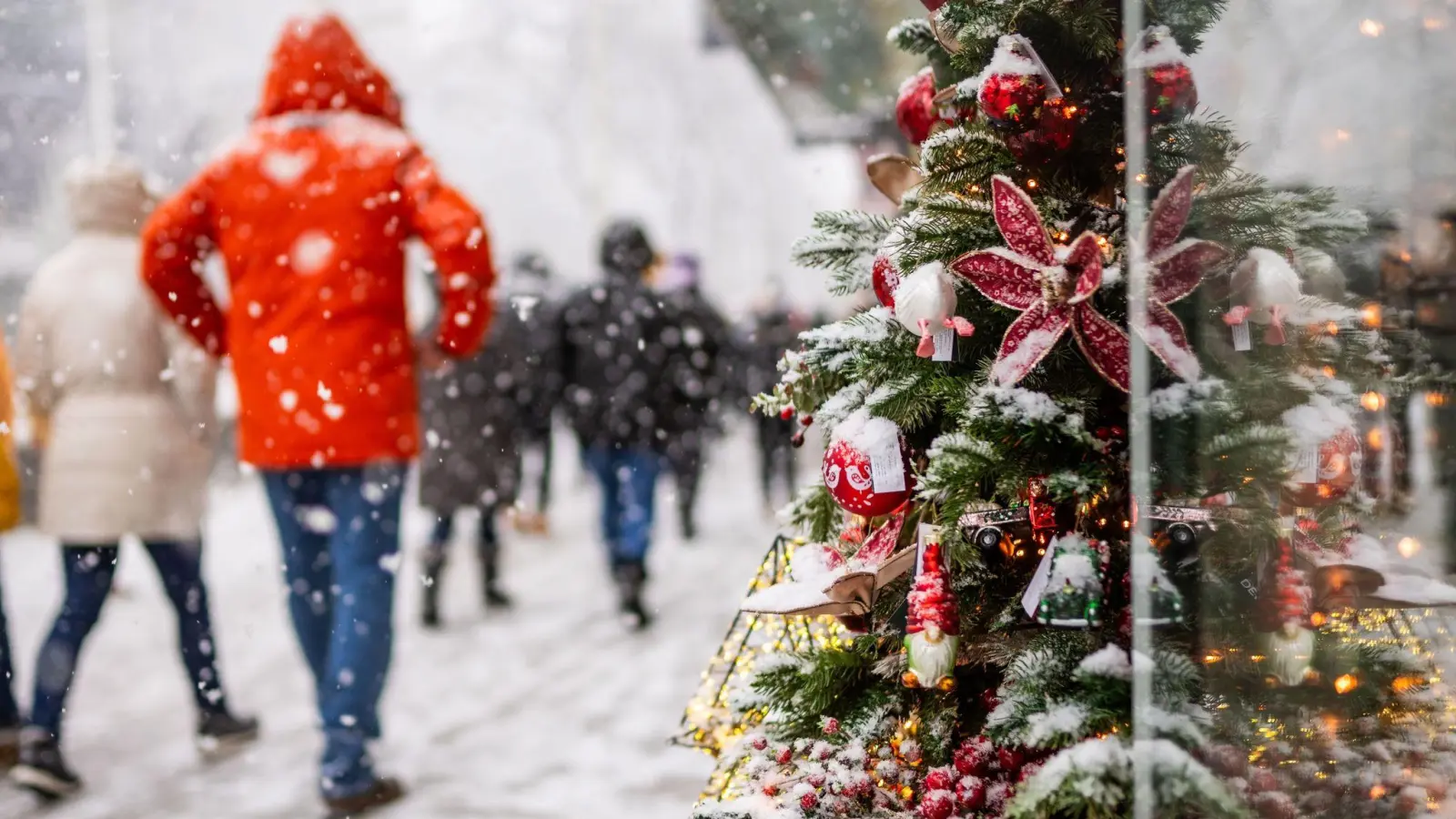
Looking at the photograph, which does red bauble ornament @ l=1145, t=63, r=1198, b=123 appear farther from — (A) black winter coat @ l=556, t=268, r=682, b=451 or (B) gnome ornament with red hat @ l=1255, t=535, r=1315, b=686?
(A) black winter coat @ l=556, t=268, r=682, b=451

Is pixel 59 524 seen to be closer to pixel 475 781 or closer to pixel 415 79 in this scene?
pixel 475 781

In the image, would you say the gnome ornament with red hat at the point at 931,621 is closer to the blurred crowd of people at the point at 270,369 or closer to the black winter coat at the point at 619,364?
the blurred crowd of people at the point at 270,369

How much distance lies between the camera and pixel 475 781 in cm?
323

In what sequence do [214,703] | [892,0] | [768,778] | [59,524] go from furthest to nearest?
1. [892,0]
2. [214,703]
3. [59,524]
4. [768,778]

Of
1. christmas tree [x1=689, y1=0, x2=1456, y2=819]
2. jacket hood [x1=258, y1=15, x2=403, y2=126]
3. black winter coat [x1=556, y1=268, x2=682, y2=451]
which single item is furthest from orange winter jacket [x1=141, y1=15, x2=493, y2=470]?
black winter coat [x1=556, y1=268, x2=682, y2=451]

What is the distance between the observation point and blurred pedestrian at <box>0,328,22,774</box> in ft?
11.4

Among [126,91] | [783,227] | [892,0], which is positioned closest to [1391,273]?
[892,0]

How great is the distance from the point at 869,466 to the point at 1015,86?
635 millimetres

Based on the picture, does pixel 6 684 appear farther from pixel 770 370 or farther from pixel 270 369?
pixel 770 370

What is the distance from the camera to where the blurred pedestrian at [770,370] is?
26.2ft

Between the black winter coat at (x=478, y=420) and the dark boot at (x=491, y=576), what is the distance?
0.99ft

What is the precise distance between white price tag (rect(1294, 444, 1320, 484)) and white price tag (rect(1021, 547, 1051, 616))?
0.35 m

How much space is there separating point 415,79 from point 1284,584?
17.9 meters

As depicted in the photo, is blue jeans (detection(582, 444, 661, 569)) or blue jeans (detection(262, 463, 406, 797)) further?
blue jeans (detection(582, 444, 661, 569))
